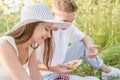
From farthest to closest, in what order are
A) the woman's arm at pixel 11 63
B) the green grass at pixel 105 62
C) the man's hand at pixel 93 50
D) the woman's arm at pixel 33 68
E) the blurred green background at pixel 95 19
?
the blurred green background at pixel 95 19 → the green grass at pixel 105 62 → the man's hand at pixel 93 50 → the woman's arm at pixel 33 68 → the woman's arm at pixel 11 63

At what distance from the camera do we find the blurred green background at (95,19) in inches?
217

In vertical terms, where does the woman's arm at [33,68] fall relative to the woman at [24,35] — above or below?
below

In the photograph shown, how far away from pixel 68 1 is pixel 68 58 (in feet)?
1.88

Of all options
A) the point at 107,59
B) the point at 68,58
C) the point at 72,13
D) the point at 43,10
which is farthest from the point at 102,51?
the point at 43,10

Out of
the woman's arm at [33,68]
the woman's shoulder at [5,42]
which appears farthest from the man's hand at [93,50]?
the woman's shoulder at [5,42]

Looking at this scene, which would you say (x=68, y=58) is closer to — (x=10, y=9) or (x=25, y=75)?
(x=25, y=75)

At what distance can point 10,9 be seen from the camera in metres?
5.74

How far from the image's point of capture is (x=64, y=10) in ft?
12.2

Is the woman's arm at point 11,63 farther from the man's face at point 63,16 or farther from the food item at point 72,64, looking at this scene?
the food item at point 72,64

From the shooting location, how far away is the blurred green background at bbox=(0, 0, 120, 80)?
18.1 feet

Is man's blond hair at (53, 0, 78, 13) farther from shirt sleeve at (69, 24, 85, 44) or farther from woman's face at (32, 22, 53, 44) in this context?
woman's face at (32, 22, 53, 44)

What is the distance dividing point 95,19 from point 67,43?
1.81 meters

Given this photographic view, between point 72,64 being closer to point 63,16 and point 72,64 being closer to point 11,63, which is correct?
point 63,16

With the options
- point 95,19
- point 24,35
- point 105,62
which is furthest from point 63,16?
point 95,19
